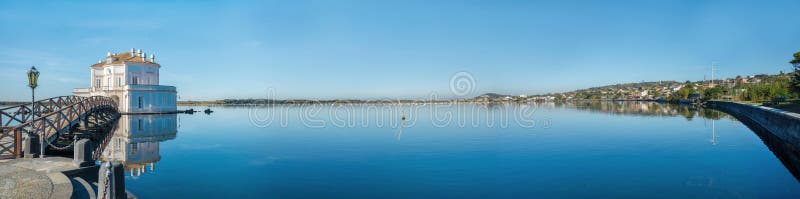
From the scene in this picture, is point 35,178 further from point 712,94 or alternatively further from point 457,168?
point 712,94

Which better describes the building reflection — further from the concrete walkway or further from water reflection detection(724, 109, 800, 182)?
water reflection detection(724, 109, 800, 182)

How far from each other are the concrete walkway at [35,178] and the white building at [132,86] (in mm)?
41525

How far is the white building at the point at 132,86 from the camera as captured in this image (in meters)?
46.7

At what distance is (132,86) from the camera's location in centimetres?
4628

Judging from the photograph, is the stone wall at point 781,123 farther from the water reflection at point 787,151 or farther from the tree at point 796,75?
the tree at point 796,75

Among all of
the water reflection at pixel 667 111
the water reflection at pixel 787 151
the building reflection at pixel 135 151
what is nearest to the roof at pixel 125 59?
the building reflection at pixel 135 151

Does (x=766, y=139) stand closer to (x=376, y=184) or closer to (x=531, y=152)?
(x=531, y=152)

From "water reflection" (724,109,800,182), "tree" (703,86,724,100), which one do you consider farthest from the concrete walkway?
"tree" (703,86,724,100)

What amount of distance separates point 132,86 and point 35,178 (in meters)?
44.5

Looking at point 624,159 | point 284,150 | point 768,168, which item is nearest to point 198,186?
point 284,150

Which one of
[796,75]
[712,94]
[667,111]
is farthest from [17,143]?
[712,94]

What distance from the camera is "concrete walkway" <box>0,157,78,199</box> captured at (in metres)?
6.64

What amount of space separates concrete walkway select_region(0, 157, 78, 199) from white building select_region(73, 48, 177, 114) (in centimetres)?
4153

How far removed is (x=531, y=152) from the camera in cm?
1694
